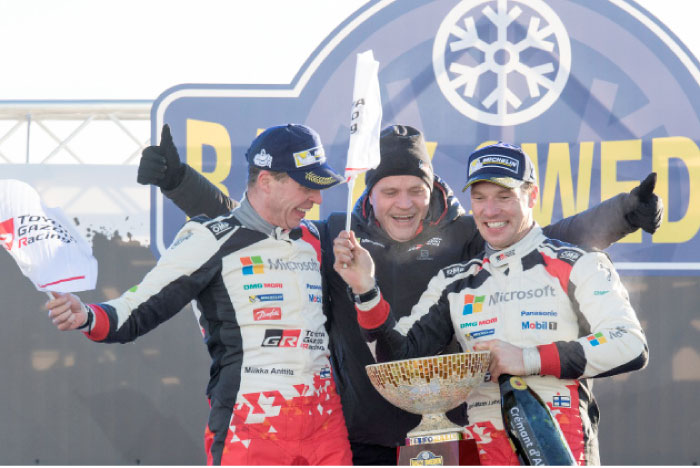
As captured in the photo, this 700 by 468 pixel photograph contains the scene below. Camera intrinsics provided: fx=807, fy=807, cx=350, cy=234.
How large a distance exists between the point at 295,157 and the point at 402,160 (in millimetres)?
475

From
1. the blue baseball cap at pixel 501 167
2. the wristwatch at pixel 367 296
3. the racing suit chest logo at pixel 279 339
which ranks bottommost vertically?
the racing suit chest logo at pixel 279 339

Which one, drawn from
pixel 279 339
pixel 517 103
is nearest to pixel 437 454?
pixel 279 339

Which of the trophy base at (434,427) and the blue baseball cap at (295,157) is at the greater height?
the blue baseball cap at (295,157)

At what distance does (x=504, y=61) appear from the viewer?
4922mm

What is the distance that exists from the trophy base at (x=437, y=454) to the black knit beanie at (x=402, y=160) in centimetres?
109

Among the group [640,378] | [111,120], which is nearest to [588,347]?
[640,378]

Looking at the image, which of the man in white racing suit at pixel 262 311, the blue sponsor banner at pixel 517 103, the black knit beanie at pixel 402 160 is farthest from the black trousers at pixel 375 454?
the blue sponsor banner at pixel 517 103

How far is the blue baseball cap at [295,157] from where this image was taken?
105 inches

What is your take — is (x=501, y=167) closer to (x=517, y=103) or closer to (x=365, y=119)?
(x=365, y=119)

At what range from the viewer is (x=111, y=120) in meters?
5.17

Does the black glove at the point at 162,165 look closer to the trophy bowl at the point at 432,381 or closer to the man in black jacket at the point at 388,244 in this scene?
the man in black jacket at the point at 388,244

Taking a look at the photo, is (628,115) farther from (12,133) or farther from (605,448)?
(12,133)

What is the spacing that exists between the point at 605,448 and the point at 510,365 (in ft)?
9.96

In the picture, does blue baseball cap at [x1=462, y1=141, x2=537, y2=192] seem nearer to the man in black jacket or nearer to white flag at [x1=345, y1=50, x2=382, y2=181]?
white flag at [x1=345, y1=50, x2=382, y2=181]
